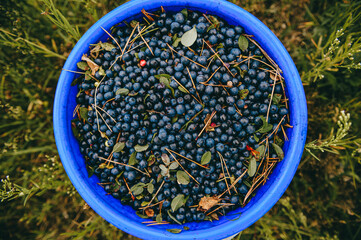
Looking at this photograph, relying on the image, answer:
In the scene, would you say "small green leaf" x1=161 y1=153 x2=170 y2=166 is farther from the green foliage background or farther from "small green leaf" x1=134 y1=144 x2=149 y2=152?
the green foliage background

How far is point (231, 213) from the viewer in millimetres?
1555

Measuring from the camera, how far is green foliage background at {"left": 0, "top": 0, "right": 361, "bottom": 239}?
7.11 ft

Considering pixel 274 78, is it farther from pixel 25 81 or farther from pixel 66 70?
pixel 25 81

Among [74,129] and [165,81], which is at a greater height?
[165,81]

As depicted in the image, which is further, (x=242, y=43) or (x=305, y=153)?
(x=305, y=153)

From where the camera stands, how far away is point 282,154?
1511 mm

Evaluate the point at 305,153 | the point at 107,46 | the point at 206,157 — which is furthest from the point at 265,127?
the point at 107,46

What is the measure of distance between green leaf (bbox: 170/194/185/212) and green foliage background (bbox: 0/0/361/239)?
0.98 metres

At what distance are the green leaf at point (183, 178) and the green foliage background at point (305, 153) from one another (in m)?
1.06

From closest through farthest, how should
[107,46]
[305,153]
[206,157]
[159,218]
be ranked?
[206,157], [159,218], [107,46], [305,153]

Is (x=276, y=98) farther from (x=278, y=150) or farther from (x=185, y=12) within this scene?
(x=185, y=12)

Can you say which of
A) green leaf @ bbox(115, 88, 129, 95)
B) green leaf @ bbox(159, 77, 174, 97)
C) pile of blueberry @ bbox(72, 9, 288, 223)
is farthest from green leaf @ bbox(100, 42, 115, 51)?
green leaf @ bbox(159, 77, 174, 97)

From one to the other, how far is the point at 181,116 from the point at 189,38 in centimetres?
48

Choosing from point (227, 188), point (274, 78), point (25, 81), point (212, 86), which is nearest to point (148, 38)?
point (212, 86)
